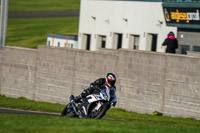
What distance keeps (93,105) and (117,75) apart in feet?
26.4

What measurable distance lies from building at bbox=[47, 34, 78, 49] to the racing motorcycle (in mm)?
24244

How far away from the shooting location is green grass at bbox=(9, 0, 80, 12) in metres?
86.6

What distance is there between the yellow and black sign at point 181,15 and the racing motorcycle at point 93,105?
40.2ft

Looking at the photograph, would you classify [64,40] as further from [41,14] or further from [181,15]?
[41,14]

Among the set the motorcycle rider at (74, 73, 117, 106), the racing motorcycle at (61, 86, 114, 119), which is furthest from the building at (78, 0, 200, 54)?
the racing motorcycle at (61, 86, 114, 119)

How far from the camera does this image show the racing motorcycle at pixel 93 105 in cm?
1730

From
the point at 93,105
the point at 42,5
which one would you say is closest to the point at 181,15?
the point at 93,105

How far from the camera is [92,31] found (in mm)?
37844

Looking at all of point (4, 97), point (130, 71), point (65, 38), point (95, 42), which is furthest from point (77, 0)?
point (130, 71)

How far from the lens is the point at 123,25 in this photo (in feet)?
113

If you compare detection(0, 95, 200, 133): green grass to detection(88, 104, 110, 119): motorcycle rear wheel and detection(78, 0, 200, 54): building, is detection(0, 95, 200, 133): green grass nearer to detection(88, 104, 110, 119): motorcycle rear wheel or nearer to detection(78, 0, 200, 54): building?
detection(88, 104, 110, 119): motorcycle rear wheel

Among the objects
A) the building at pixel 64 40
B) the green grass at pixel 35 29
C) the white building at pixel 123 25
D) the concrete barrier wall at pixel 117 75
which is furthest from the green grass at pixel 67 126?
the green grass at pixel 35 29

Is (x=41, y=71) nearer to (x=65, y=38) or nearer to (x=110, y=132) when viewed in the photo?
(x=65, y=38)

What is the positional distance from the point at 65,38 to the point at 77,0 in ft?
185
